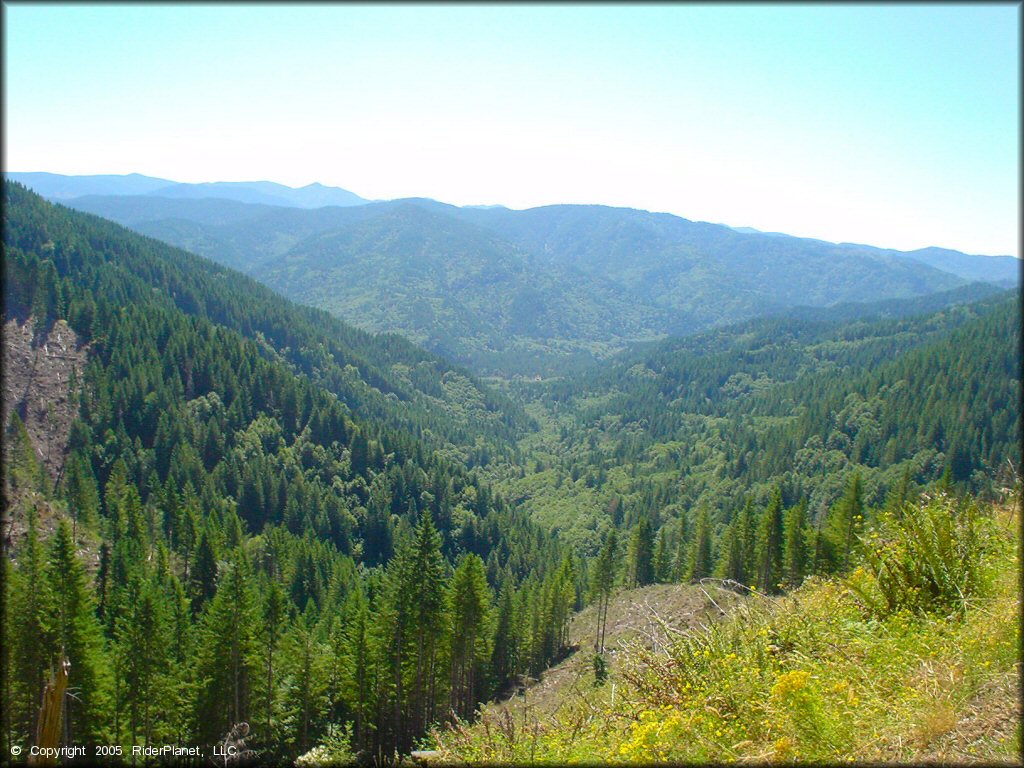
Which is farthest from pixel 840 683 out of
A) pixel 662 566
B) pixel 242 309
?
pixel 242 309

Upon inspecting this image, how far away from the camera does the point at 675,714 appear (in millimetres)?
6777

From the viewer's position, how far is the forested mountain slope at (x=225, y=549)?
84.5 ft

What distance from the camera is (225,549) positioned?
54.8 m

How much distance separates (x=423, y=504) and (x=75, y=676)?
73.7 meters

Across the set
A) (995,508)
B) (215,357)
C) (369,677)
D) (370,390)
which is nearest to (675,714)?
(995,508)

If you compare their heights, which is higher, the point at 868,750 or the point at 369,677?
the point at 868,750

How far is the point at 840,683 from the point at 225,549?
195 ft

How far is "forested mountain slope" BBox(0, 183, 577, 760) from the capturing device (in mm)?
25750

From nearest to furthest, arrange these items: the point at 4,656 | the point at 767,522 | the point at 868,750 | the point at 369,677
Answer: the point at 868,750
the point at 4,656
the point at 369,677
the point at 767,522

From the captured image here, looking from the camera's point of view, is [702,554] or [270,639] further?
[702,554]

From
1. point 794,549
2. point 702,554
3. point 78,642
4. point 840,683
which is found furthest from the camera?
point 702,554

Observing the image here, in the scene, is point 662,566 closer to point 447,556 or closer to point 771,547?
point 771,547

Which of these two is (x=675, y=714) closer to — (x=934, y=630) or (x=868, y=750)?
(x=868, y=750)

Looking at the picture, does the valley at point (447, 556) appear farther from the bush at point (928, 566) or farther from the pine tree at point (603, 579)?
the pine tree at point (603, 579)
